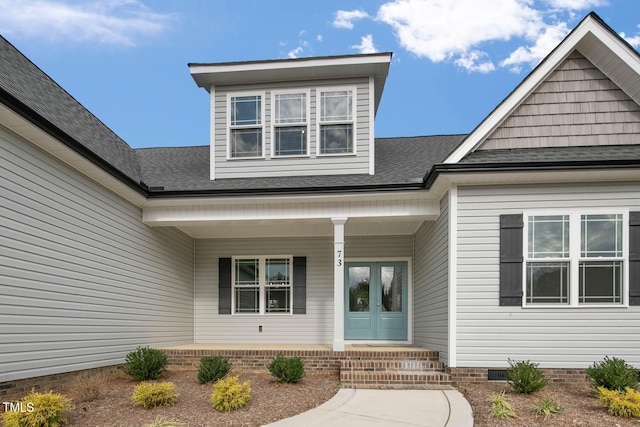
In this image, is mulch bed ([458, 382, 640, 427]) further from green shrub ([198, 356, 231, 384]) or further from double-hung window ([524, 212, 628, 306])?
green shrub ([198, 356, 231, 384])

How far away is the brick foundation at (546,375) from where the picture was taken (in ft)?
22.8

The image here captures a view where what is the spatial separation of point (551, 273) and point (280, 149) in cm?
575

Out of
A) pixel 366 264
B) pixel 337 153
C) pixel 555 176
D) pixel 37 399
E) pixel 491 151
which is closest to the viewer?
pixel 37 399

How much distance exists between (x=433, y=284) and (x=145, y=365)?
5.26 metres

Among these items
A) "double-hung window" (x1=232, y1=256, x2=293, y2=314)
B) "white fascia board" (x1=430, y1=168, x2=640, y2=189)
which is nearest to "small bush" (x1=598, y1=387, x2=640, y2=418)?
"white fascia board" (x1=430, y1=168, x2=640, y2=189)

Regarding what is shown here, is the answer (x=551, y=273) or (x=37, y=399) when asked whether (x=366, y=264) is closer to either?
(x=551, y=273)

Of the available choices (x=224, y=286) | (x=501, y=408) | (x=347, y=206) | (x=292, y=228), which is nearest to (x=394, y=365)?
(x=501, y=408)

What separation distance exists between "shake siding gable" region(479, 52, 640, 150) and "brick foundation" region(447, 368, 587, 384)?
145 inches

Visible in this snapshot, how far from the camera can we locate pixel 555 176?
7031 mm

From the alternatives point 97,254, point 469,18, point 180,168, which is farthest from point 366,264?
point 469,18

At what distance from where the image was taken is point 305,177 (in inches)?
375

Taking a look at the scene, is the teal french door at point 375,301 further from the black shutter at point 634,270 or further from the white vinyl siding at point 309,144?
the black shutter at point 634,270

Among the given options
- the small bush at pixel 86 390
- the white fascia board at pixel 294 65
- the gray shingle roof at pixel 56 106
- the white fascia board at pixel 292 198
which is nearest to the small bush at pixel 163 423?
the small bush at pixel 86 390

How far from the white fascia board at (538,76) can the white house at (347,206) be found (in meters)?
0.03
